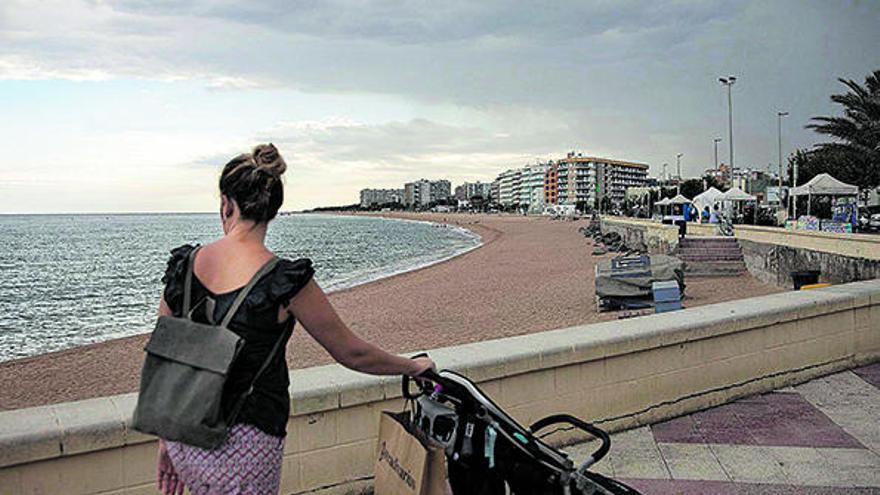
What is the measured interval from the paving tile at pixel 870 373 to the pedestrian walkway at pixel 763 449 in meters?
0.35

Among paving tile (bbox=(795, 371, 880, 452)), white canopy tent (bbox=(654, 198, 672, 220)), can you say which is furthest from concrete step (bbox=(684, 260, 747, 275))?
white canopy tent (bbox=(654, 198, 672, 220))

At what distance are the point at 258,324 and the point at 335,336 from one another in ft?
0.77

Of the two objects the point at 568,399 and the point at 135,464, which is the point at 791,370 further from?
the point at 135,464

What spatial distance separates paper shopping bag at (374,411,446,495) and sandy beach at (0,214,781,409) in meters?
10.8

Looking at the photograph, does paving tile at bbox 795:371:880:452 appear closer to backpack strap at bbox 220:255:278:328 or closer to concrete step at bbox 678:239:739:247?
backpack strap at bbox 220:255:278:328

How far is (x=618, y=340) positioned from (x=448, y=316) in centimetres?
1557

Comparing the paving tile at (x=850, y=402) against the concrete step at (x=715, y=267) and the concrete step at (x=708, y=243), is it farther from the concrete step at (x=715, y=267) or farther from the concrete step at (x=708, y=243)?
the concrete step at (x=708, y=243)

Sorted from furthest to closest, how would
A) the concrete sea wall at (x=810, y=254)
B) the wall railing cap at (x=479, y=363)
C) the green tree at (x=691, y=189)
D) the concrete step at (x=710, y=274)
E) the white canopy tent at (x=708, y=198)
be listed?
the green tree at (x=691, y=189), the white canopy tent at (x=708, y=198), the concrete step at (x=710, y=274), the concrete sea wall at (x=810, y=254), the wall railing cap at (x=479, y=363)

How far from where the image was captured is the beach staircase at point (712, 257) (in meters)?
27.2

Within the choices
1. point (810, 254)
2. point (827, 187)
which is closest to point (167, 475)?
point (810, 254)

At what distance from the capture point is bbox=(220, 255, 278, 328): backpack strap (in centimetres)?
206

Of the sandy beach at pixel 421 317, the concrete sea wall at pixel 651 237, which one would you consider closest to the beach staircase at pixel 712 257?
the sandy beach at pixel 421 317

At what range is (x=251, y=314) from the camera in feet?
6.77

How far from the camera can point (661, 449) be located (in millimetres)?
4434
